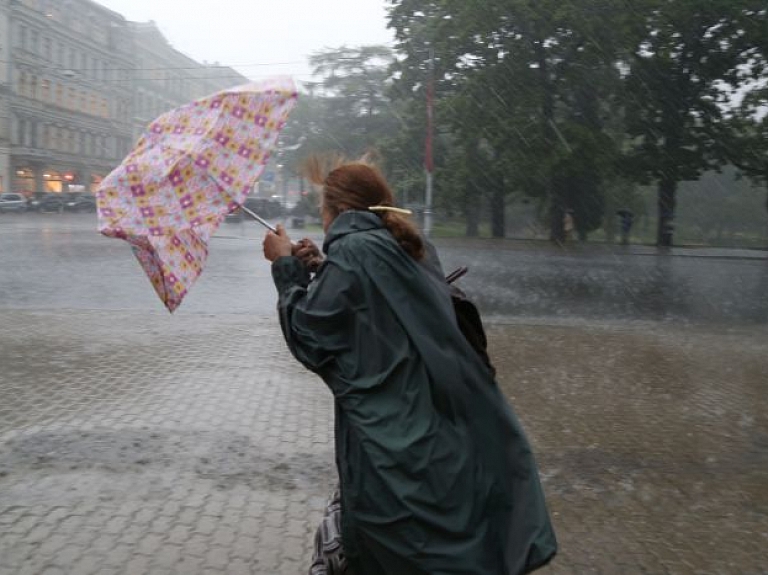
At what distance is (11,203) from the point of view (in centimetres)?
4816

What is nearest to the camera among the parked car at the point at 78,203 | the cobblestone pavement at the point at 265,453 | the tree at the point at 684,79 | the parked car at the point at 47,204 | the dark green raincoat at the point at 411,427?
the dark green raincoat at the point at 411,427

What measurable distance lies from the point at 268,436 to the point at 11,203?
4837cm

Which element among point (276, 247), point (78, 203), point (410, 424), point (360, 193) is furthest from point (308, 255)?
point (78, 203)

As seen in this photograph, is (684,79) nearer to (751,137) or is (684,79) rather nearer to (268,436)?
(751,137)

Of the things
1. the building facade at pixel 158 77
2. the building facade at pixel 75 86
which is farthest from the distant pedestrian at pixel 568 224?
the building facade at pixel 158 77

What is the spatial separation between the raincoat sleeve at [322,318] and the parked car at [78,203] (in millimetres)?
55251

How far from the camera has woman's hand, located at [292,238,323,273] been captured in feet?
8.58

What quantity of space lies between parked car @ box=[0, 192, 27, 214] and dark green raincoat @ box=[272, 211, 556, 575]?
51.2 m

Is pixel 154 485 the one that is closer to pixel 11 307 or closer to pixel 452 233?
pixel 11 307

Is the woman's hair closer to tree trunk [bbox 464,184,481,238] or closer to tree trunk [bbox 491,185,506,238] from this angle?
tree trunk [bbox 464,184,481,238]

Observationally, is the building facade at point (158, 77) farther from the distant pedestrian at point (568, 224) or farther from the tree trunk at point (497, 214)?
the distant pedestrian at point (568, 224)

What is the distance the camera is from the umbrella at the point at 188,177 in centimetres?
269

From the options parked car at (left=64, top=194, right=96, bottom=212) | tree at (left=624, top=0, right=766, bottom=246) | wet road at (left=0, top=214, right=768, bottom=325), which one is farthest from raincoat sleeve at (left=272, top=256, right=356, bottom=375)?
parked car at (left=64, top=194, right=96, bottom=212)

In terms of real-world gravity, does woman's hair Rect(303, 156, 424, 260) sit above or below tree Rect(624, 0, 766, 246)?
below
